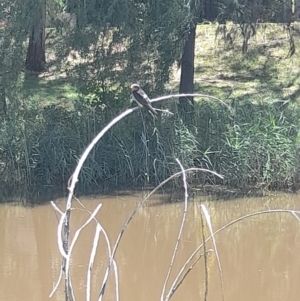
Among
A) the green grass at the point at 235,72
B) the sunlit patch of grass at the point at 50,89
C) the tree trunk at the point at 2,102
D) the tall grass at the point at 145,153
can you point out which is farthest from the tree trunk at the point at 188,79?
the tree trunk at the point at 2,102

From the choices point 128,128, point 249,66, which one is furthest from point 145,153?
point 249,66

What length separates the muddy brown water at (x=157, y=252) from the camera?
19.3 ft

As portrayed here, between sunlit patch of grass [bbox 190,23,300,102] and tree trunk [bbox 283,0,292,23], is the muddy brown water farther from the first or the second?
tree trunk [bbox 283,0,292,23]

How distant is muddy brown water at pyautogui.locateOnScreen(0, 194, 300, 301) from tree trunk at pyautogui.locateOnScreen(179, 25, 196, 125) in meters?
1.58

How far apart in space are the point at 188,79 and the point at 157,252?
14.4ft

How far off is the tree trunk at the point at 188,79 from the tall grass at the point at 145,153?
0.78 feet

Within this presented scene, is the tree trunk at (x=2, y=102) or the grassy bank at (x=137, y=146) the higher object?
the tree trunk at (x=2, y=102)

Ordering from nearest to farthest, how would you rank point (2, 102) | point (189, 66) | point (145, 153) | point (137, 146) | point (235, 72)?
point (145, 153), point (137, 146), point (2, 102), point (189, 66), point (235, 72)

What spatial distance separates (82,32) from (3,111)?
1.56 meters

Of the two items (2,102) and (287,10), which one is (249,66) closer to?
(287,10)

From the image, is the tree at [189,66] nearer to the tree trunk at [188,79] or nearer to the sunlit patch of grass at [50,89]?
the tree trunk at [188,79]

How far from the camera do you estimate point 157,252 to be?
6.96 meters

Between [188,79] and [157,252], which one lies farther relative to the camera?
[188,79]

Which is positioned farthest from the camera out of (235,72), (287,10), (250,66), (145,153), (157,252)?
(250,66)
